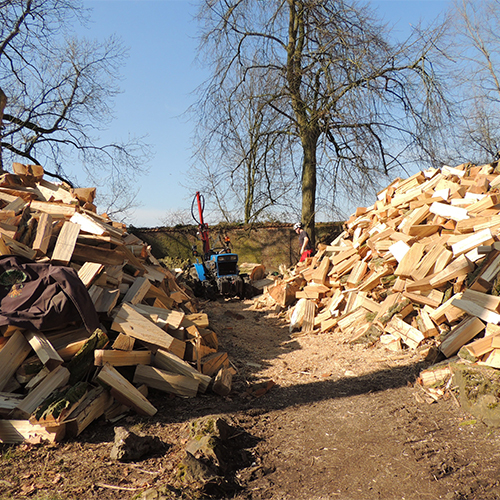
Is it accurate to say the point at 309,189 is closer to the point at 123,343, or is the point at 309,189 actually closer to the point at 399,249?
the point at 399,249

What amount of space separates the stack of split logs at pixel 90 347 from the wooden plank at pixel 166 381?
11mm

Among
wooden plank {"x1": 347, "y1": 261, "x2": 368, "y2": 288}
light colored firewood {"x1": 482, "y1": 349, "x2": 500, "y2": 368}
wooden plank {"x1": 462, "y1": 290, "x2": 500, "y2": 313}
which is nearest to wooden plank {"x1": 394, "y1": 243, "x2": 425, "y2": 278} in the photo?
wooden plank {"x1": 347, "y1": 261, "x2": 368, "y2": 288}

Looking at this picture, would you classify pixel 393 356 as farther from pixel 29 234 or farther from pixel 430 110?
pixel 430 110

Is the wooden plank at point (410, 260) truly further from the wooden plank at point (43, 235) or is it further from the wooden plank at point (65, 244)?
the wooden plank at point (43, 235)

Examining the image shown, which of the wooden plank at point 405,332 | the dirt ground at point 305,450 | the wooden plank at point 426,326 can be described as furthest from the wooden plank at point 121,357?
the wooden plank at point 426,326

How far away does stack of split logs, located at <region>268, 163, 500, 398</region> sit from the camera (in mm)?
5594

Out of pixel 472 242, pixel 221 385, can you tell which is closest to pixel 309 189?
pixel 472 242

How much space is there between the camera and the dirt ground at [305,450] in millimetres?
3125

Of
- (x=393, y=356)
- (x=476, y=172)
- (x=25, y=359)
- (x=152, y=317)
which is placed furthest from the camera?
(x=476, y=172)

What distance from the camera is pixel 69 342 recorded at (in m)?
4.78

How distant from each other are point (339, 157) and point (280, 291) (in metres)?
6.58

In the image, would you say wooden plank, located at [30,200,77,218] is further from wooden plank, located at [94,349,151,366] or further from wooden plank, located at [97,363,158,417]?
wooden plank, located at [97,363,158,417]

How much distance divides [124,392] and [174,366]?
0.75m

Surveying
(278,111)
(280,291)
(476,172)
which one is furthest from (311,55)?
(280,291)
